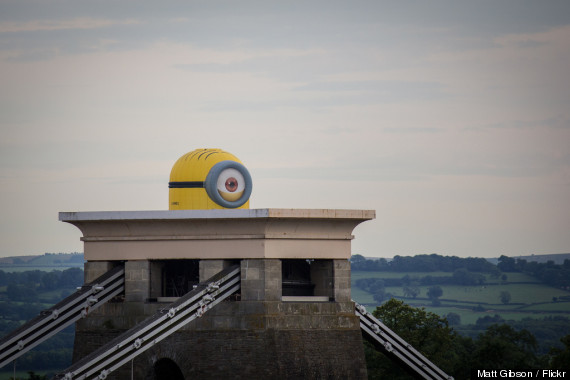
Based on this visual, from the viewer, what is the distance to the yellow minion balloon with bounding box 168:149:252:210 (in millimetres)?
57812

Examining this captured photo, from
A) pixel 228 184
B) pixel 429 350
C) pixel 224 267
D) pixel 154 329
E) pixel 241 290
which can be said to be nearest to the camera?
pixel 154 329

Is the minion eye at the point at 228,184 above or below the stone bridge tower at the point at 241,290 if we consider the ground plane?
above

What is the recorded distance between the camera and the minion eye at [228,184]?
189 feet

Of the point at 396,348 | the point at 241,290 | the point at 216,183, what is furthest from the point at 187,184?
the point at 396,348

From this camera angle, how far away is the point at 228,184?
58.3 m

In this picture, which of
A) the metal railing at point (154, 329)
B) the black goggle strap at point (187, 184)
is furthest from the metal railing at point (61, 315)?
the black goggle strap at point (187, 184)

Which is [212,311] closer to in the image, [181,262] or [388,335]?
[181,262]

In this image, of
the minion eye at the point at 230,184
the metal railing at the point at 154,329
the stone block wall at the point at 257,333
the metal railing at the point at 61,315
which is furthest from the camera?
the minion eye at the point at 230,184

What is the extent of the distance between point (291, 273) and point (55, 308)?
11.9 meters

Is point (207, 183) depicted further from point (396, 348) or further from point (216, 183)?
point (396, 348)

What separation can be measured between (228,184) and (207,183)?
1154 millimetres

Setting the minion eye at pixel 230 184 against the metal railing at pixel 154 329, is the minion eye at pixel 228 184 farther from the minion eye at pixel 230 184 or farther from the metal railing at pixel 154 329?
the metal railing at pixel 154 329

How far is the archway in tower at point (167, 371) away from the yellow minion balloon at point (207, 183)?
7575 millimetres

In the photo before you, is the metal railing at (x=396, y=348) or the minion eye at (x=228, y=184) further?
the metal railing at (x=396, y=348)
